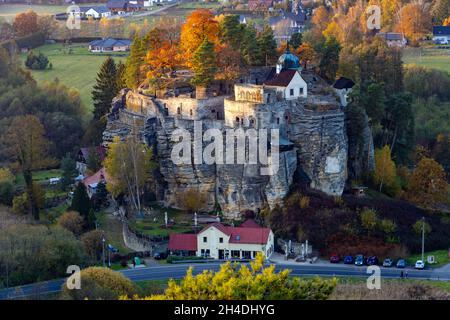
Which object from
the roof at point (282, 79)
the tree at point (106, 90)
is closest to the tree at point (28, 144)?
the tree at point (106, 90)

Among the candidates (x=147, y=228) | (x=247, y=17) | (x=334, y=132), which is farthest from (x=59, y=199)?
(x=247, y=17)

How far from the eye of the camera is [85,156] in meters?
77.8

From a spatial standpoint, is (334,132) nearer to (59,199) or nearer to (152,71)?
(152,71)

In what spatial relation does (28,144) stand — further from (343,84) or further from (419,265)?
(419,265)

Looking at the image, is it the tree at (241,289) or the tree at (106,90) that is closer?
the tree at (241,289)

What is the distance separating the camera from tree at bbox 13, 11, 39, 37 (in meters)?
120

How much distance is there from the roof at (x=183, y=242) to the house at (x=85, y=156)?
1490 centimetres

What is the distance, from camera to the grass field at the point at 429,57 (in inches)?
4269

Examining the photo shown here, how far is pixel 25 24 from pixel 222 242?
6759 centimetres

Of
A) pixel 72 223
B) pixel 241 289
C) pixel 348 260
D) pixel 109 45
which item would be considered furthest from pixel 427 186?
pixel 109 45

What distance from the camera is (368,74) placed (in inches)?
3209

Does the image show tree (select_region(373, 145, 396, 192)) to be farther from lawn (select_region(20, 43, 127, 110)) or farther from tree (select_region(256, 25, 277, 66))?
lawn (select_region(20, 43, 127, 110))

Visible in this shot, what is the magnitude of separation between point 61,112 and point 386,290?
49886mm

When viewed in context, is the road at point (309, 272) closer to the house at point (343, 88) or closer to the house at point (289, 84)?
the house at point (289, 84)
